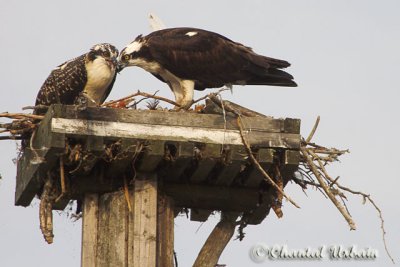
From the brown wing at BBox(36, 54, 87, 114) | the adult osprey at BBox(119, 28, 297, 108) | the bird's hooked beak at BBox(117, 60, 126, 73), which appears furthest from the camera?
the bird's hooked beak at BBox(117, 60, 126, 73)

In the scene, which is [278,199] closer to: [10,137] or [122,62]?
[10,137]

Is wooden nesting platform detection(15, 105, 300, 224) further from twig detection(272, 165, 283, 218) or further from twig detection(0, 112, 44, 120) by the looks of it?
twig detection(0, 112, 44, 120)

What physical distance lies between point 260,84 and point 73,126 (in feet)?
12.6

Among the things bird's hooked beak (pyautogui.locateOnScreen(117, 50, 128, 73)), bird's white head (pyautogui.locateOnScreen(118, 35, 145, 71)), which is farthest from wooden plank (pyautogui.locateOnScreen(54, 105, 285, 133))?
bird's hooked beak (pyautogui.locateOnScreen(117, 50, 128, 73))

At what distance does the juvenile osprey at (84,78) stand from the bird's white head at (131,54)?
0.09m

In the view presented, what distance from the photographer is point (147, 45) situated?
1098cm

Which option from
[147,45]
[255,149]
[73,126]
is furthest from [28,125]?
[147,45]

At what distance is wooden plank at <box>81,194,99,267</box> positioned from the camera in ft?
26.0

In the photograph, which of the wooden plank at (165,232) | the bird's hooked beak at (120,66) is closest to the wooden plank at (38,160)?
the wooden plank at (165,232)

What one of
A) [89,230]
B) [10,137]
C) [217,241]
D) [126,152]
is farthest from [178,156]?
[10,137]

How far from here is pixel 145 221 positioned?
7969 mm

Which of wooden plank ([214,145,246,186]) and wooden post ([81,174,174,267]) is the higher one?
wooden plank ([214,145,246,186])

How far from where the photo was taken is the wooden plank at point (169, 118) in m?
7.73

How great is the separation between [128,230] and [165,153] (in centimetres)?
72
